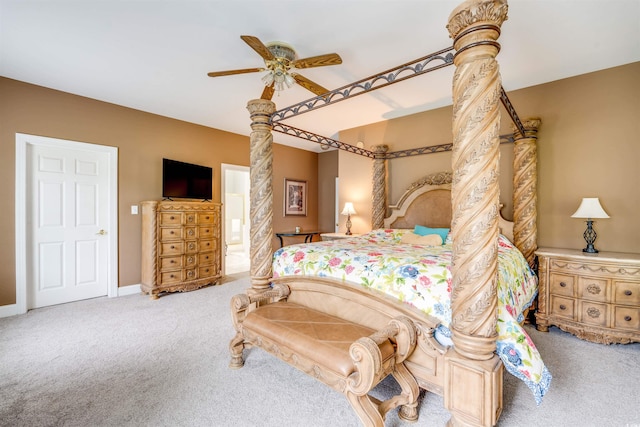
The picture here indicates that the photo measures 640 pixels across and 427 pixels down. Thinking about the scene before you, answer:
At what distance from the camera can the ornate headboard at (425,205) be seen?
153 inches

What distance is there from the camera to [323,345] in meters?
1.63

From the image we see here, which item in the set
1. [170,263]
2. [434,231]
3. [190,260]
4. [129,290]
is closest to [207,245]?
[190,260]

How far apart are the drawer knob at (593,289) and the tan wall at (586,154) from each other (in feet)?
2.30

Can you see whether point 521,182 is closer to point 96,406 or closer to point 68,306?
point 96,406

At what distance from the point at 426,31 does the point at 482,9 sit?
129 centimetres

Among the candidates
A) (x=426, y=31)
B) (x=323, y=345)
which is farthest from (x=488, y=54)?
(x=323, y=345)

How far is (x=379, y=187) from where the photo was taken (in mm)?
4496

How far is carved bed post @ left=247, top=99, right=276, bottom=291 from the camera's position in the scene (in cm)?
242

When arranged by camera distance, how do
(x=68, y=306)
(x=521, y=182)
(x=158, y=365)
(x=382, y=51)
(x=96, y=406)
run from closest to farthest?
(x=96, y=406) < (x=158, y=365) < (x=382, y=51) < (x=521, y=182) < (x=68, y=306)

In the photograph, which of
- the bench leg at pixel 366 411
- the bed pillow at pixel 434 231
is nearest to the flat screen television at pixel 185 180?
the bed pillow at pixel 434 231

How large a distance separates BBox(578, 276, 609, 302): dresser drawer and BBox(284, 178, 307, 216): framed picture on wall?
4.97 m

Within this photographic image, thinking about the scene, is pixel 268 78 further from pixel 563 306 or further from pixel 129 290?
pixel 129 290

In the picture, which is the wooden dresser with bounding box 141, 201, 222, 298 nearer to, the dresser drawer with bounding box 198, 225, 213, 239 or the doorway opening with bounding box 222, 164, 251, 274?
the dresser drawer with bounding box 198, 225, 213, 239

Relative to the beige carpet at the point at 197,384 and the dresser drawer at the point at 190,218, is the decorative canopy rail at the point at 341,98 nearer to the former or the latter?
the dresser drawer at the point at 190,218
